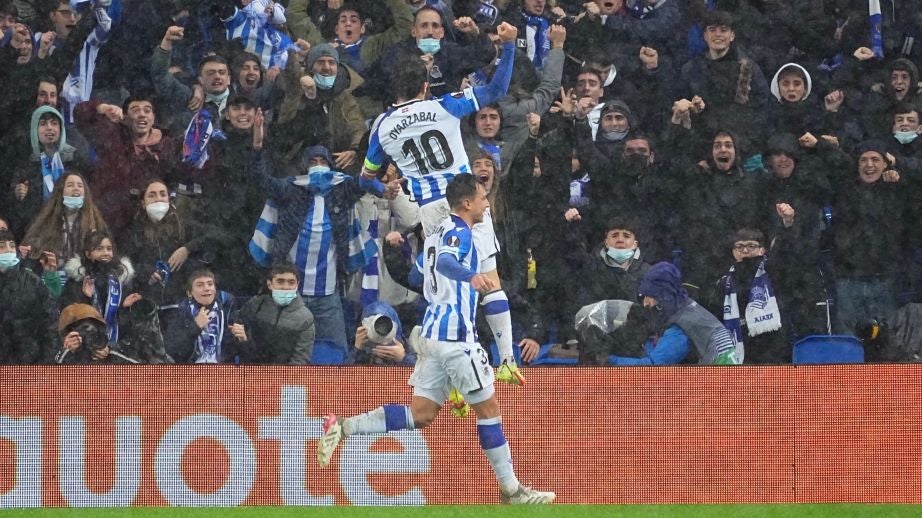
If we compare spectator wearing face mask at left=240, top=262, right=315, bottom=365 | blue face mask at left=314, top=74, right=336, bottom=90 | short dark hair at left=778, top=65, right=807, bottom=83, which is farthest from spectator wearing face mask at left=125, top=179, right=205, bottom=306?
short dark hair at left=778, top=65, right=807, bottom=83

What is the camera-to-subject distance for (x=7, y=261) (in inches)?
356

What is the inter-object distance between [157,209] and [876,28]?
5439 millimetres

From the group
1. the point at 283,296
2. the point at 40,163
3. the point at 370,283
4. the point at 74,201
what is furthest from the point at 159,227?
the point at 370,283

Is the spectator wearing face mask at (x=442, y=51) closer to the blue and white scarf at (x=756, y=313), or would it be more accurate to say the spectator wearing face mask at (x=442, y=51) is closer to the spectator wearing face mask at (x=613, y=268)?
the spectator wearing face mask at (x=613, y=268)

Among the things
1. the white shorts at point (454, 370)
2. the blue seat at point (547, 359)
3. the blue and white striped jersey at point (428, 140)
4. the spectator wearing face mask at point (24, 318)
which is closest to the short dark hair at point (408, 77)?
the blue and white striped jersey at point (428, 140)

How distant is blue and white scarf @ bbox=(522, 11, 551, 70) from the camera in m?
10.0

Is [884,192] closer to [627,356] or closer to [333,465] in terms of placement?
[627,356]

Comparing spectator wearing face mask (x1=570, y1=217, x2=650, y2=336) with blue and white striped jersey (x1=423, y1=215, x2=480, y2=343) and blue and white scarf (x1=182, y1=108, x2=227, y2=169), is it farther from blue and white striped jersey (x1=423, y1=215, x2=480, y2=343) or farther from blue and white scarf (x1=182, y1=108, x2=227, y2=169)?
blue and white scarf (x1=182, y1=108, x2=227, y2=169)

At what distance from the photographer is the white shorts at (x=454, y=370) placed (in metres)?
7.40

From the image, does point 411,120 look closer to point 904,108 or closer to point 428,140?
point 428,140

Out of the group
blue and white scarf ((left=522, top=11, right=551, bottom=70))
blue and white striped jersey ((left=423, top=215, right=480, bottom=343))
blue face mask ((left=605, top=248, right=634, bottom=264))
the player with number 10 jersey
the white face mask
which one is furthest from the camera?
blue and white scarf ((left=522, top=11, right=551, bottom=70))

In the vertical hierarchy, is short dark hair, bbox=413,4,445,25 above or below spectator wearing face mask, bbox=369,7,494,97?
above

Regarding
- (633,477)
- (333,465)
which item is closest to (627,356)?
(633,477)

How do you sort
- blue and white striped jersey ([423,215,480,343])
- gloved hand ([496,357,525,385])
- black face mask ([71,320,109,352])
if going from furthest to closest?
black face mask ([71,320,109,352]) → gloved hand ([496,357,525,385]) → blue and white striped jersey ([423,215,480,343])
